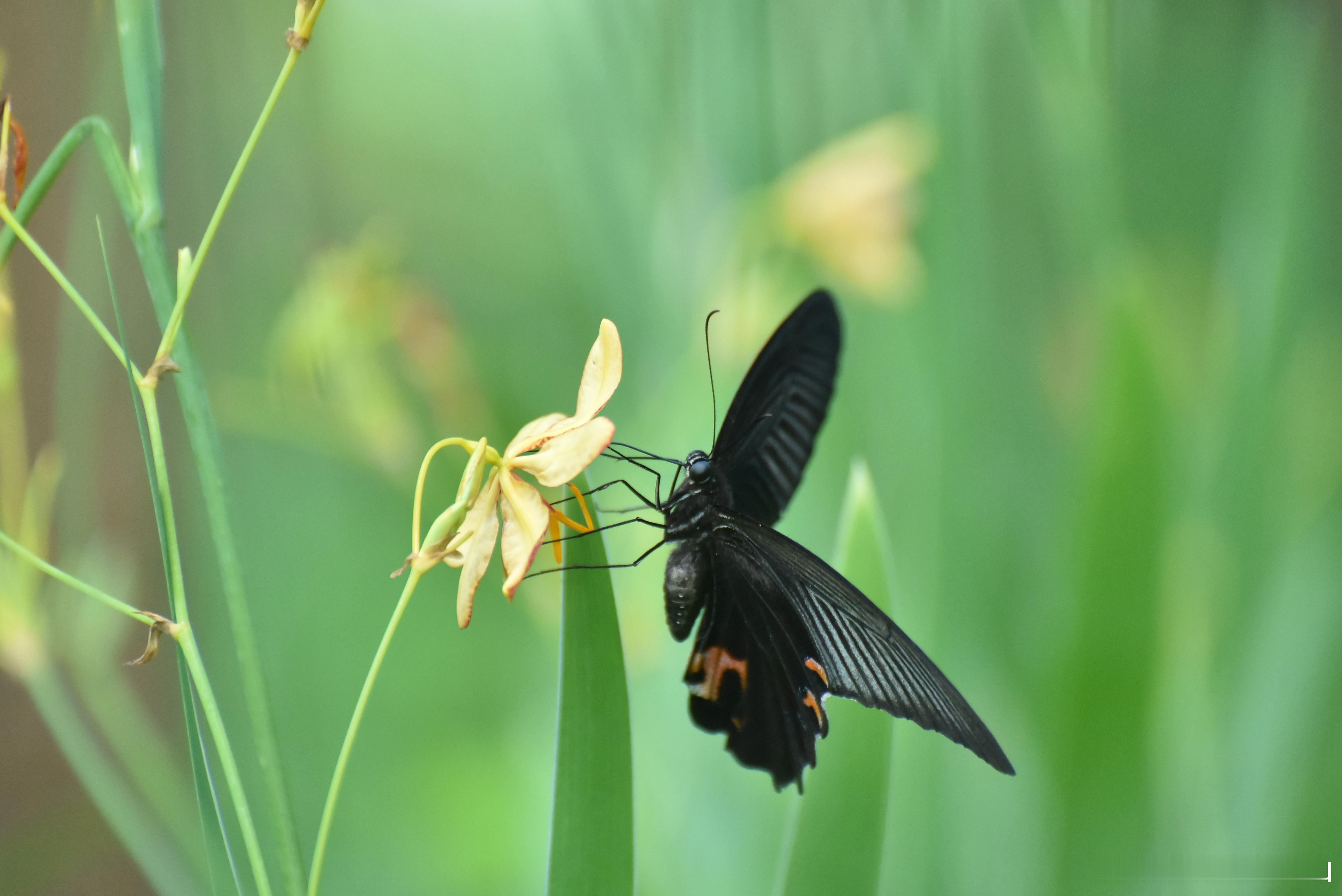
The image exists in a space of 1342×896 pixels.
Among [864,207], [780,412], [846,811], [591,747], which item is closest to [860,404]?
[864,207]

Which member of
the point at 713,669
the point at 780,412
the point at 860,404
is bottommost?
the point at 713,669

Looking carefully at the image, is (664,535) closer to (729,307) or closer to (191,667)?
(191,667)

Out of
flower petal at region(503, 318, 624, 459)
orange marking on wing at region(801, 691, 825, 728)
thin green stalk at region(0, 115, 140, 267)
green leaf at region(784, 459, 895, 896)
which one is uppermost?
thin green stalk at region(0, 115, 140, 267)

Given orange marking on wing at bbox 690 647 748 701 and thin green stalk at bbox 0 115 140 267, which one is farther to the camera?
orange marking on wing at bbox 690 647 748 701

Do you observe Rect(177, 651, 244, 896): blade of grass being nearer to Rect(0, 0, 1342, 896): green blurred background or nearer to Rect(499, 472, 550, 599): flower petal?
Rect(499, 472, 550, 599): flower petal

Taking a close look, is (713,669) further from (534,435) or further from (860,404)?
(860,404)

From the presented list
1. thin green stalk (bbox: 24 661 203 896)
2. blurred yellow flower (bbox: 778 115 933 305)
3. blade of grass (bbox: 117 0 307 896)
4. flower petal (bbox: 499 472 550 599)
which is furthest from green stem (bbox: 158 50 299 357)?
blurred yellow flower (bbox: 778 115 933 305)
